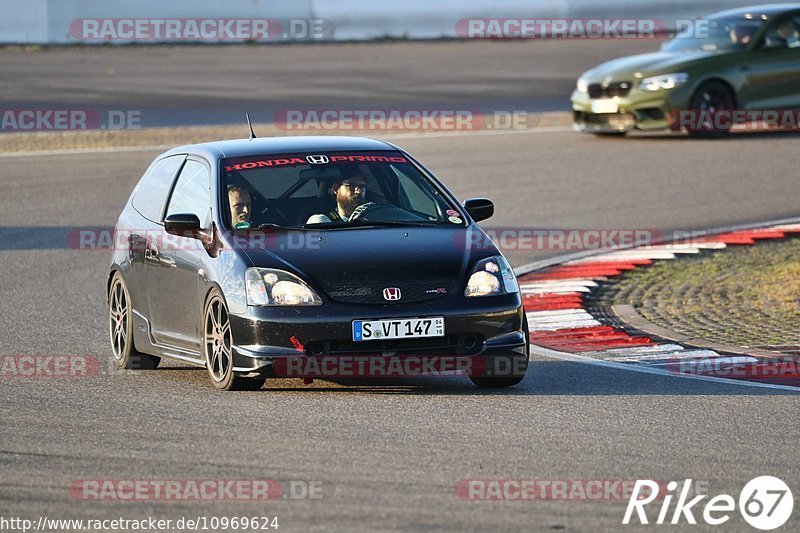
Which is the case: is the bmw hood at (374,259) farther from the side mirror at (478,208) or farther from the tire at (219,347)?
the side mirror at (478,208)

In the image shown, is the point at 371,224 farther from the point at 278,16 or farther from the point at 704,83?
the point at 278,16

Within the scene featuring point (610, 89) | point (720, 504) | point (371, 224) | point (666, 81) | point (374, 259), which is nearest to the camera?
point (720, 504)

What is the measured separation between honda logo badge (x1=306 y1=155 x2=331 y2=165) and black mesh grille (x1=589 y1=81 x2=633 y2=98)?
1305 cm

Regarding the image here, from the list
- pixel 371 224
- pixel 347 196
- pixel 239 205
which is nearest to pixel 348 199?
pixel 347 196

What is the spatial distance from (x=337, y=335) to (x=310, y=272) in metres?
0.40

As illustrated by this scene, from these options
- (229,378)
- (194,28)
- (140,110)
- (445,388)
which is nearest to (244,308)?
(229,378)

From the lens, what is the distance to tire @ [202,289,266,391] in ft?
29.3

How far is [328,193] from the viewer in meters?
9.76

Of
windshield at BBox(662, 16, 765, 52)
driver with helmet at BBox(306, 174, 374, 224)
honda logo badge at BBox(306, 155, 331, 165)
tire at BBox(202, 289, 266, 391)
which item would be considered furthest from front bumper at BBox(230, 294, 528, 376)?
windshield at BBox(662, 16, 765, 52)

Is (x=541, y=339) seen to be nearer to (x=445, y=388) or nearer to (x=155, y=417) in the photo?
(x=445, y=388)

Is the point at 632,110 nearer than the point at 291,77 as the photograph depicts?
Yes

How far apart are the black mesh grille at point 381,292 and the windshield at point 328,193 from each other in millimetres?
813

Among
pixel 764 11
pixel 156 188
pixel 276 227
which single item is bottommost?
pixel 276 227

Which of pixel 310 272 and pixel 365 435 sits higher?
pixel 310 272
